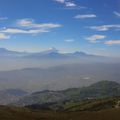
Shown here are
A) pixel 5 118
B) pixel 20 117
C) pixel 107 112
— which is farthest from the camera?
pixel 107 112

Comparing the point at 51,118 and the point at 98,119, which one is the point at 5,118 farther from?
the point at 98,119

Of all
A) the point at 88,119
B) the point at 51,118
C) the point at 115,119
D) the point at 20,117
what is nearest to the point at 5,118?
the point at 20,117

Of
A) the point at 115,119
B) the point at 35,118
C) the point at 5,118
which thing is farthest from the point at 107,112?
the point at 5,118

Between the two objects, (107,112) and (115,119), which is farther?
(107,112)

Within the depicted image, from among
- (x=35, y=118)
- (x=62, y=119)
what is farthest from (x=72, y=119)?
(x=35, y=118)

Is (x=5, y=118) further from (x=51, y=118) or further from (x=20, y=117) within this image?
(x=51, y=118)

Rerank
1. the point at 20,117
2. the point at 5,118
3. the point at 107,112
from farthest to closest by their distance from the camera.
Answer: the point at 107,112, the point at 20,117, the point at 5,118

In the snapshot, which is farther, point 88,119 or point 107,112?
point 107,112
